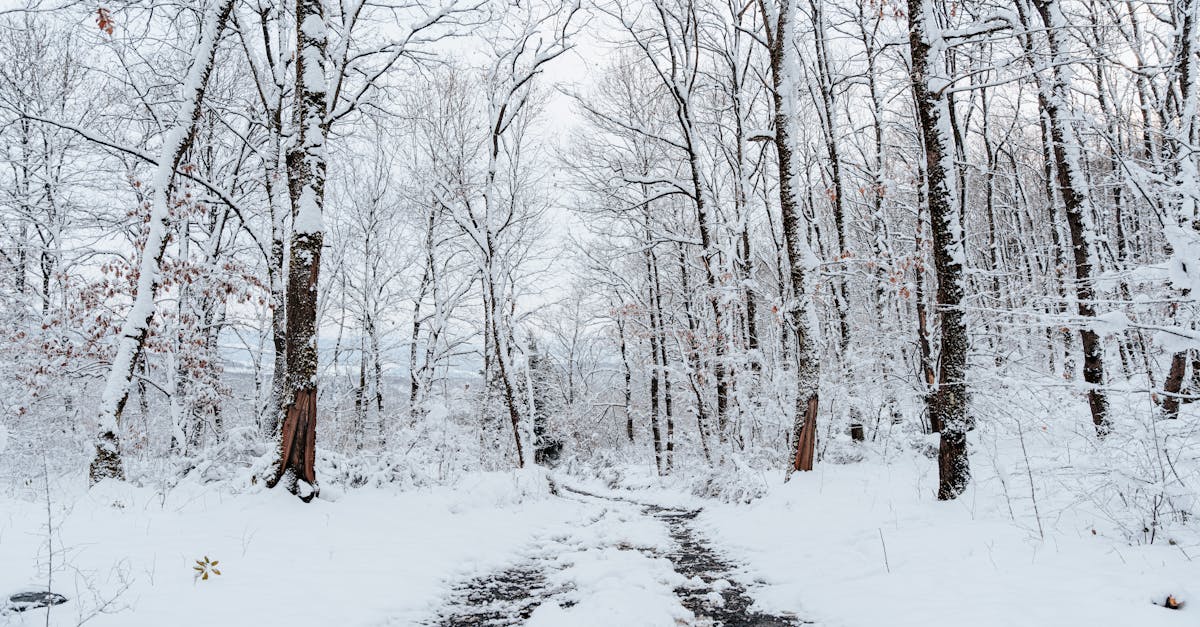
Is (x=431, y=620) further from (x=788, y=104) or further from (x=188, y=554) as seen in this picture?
(x=788, y=104)

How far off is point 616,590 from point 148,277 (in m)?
7.58

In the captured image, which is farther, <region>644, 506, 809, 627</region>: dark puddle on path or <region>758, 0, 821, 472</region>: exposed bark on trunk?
<region>758, 0, 821, 472</region>: exposed bark on trunk

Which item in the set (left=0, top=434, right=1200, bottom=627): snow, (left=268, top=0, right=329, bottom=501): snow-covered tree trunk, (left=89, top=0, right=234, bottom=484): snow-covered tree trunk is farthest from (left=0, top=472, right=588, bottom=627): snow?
(left=89, top=0, right=234, bottom=484): snow-covered tree trunk

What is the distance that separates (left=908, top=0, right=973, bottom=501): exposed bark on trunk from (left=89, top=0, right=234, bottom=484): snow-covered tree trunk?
934cm

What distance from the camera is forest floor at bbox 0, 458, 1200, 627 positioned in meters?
3.40

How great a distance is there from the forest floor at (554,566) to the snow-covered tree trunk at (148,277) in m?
0.73

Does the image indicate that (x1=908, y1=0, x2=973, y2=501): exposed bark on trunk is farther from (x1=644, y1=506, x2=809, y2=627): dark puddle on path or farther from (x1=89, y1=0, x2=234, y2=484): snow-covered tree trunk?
(x1=89, y1=0, x2=234, y2=484): snow-covered tree trunk

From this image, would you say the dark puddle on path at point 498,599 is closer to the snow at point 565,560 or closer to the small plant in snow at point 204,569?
the snow at point 565,560

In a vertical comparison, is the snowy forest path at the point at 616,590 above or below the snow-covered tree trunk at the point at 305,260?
below

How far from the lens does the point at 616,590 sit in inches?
184

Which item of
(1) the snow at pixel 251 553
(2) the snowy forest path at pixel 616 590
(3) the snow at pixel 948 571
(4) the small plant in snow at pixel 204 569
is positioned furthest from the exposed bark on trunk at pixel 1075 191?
(4) the small plant in snow at pixel 204 569

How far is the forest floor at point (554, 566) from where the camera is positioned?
134 inches

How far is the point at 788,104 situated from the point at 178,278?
1228 centimetres

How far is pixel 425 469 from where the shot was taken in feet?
33.0
